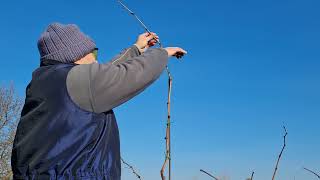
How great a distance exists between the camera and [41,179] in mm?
1928

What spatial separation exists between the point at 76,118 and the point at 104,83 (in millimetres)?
172

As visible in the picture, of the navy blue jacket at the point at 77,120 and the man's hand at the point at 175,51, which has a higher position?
the man's hand at the point at 175,51

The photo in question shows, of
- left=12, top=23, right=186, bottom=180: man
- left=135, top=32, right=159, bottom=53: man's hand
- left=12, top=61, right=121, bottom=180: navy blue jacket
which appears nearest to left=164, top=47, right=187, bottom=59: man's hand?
left=12, top=23, right=186, bottom=180: man

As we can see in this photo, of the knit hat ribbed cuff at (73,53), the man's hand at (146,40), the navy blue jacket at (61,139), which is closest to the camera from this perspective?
the navy blue jacket at (61,139)

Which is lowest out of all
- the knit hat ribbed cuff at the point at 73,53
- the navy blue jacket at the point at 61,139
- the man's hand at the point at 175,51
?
the navy blue jacket at the point at 61,139

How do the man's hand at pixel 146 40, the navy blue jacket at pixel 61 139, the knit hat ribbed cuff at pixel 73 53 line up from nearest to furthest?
the navy blue jacket at pixel 61 139 < the knit hat ribbed cuff at pixel 73 53 < the man's hand at pixel 146 40

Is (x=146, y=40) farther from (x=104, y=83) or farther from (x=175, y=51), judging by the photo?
(x=104, y=83)

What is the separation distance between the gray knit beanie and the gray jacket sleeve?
0.14 meters

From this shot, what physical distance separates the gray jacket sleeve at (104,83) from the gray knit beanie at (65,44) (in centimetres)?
14

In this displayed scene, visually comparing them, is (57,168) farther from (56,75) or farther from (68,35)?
(68,35)

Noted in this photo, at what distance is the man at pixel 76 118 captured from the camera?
1934 millimetres

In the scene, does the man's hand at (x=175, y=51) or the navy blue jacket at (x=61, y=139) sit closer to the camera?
the navy blue jacket at (x=61, y=139)

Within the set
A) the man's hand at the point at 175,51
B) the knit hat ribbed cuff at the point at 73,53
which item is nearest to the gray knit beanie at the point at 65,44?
the knit hat ribbed cuff at the point at 73,53

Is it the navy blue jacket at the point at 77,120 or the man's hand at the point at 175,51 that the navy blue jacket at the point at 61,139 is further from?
the man's hand at the point at 175,51
